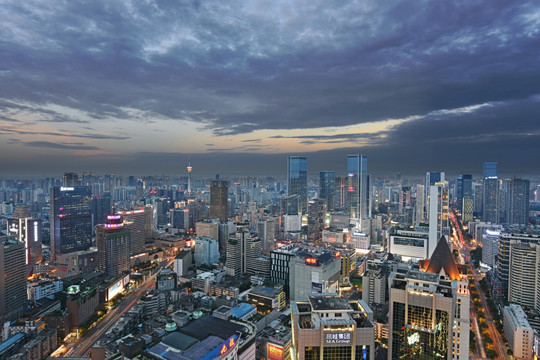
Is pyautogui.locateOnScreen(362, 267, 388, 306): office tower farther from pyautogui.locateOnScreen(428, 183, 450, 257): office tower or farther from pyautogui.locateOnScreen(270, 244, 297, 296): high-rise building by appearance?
pyautogui.locateOnScreen(428, 183, 450, 257): office tower

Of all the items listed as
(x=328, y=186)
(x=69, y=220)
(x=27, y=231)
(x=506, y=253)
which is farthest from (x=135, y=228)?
(x=328, y=186)

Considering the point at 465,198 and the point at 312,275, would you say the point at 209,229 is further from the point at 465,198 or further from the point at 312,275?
the point at 465,198

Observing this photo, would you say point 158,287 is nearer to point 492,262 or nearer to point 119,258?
point 119,258

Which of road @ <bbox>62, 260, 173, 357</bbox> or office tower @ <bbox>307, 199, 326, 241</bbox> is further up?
office tower @ <bbox>307, 199, 326, 241</bbox>

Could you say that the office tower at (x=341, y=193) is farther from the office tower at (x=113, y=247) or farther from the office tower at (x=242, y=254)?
the office tower at (x=113, y=247)

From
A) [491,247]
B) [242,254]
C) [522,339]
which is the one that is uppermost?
[491,247]

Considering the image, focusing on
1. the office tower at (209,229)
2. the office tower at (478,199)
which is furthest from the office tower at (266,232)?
the office tower at (478,199)

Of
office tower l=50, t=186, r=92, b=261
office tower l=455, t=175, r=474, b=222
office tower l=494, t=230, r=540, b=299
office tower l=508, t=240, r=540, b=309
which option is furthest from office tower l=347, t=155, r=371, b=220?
office tower l=50, t=186, r=92, b=261

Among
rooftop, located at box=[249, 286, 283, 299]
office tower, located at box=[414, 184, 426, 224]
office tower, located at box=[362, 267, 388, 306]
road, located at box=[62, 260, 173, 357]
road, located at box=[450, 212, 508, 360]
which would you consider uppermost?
office tower, located at box=[414, 184, 426, 224]
